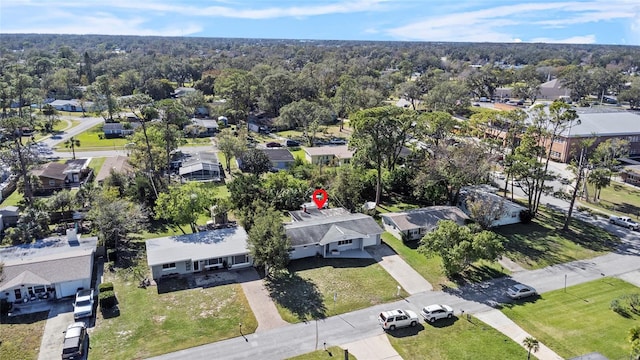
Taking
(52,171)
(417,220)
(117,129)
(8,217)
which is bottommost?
(8,217)

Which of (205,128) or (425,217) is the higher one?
(205,128)

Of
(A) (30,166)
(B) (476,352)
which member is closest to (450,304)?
(B) (476,352)

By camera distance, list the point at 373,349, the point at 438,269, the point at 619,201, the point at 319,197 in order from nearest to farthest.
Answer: the point at 373,349
the point at 438,269
the point at 319,197
the point at 619,201

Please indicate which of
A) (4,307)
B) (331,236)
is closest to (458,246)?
(331,236)

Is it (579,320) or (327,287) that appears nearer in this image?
(579,320)

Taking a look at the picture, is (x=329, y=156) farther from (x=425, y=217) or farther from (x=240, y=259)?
(x=240, y=259)

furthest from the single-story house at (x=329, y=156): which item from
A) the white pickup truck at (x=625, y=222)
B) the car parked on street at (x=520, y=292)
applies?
the car parked on street at (x=520, y=292)

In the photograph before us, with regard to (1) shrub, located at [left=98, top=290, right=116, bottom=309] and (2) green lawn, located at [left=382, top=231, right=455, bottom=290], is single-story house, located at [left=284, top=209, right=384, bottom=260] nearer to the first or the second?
(2) green lawn, located at [left=382, top=231, right=455, bottom=290]

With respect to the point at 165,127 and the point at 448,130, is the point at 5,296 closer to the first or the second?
the point at 165,127

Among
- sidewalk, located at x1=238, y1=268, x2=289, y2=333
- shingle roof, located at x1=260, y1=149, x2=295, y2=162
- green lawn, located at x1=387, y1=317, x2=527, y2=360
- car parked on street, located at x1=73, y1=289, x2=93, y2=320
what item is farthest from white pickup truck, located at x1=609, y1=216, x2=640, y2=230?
car parked on street, located at x1=73, y1=289, x2=93, y2=320
